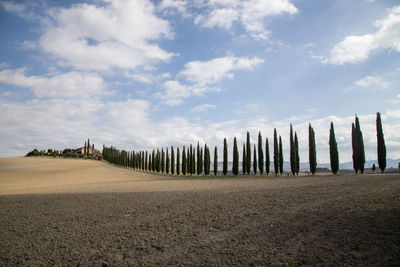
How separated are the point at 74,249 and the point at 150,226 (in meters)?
2.73

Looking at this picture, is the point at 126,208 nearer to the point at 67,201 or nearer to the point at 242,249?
the point at 67,201

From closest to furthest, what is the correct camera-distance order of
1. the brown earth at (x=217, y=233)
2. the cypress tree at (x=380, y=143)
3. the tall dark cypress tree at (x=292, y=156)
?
the brown earth at (x=217, y=233) → the cypress tree at (x=380, y=143) → the tall dark cypress tree at (x=292, y=156)

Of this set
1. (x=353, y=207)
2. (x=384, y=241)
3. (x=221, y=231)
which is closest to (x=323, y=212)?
(x=353, y=207)

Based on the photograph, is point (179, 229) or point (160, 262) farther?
point (179, 229)

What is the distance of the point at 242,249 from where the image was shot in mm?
7273

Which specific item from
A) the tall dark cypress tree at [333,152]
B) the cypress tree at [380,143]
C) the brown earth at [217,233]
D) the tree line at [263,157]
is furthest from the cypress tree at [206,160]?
the brown earth at [217,233]

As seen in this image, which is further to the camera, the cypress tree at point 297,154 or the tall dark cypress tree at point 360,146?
the cypress tree at point 297,154

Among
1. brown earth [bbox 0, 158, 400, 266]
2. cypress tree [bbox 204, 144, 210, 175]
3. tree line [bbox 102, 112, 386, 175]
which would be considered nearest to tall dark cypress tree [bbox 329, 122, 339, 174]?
tree line [bbox 102, 112, 386, 175]

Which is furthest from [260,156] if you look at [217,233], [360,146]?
[217,233]

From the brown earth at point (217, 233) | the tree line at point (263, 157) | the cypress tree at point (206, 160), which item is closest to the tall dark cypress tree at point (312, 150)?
the tree line at point (263, 157)

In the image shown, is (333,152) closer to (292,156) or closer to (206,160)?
(292,156)

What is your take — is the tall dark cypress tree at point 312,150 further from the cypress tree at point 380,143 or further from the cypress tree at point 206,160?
the cypress tree at point 206,160

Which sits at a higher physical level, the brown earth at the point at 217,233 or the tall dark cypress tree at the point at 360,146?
the tall dark cypress tree at the point at 360,146

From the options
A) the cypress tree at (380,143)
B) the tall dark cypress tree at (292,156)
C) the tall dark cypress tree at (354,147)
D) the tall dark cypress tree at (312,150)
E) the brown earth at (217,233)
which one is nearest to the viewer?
the brown earth at (217,233)
